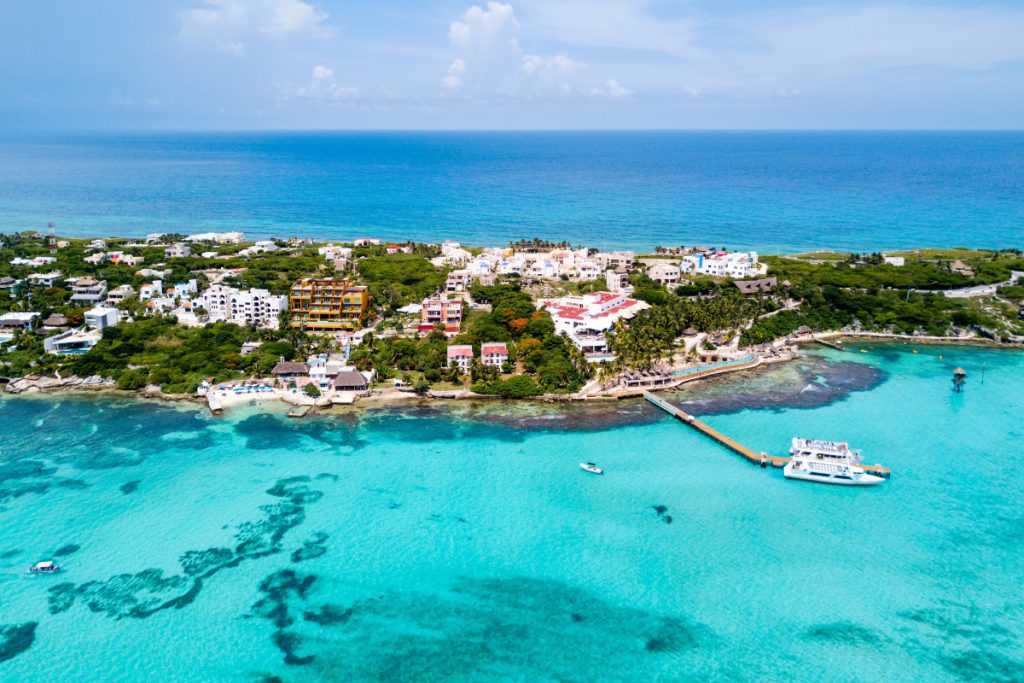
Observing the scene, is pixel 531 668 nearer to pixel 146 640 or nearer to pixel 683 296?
pixel 146 640

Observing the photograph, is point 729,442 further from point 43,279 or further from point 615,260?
point 43,279

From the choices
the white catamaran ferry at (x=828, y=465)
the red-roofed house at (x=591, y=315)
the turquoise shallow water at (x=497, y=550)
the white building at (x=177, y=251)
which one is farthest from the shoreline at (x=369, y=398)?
the white building at (x=177, y=251)

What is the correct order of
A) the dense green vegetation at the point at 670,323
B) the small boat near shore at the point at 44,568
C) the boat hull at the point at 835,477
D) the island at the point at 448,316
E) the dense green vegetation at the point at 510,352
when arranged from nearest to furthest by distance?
the small boat near shore at the point at 44,568
the boat hull at the point at 835,477
the dense green vegetation at the point at 510,352
the island at the point at 448,316
the dense green vegetation at the point at 670,323

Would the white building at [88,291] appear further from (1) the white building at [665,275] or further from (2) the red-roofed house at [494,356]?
(1) the white building at [665,275]

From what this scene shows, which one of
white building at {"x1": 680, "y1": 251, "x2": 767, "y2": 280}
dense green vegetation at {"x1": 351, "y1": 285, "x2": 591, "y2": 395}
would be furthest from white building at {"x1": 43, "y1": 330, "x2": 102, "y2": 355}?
white building at {"x1": 680, "y1": 251, "x2": 767, "y2": 280}

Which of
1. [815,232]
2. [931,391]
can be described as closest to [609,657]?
[931,391]
